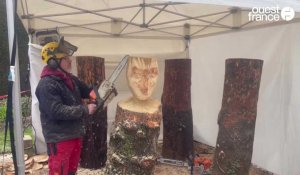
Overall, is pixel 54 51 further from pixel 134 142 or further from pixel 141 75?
pixel 134 142

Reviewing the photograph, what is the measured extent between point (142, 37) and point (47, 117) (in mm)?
3143

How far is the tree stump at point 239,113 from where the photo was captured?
3916 mm

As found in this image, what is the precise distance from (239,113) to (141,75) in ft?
3.98

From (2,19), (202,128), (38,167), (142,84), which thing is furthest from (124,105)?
(2,19)

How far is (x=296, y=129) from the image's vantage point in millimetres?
4094

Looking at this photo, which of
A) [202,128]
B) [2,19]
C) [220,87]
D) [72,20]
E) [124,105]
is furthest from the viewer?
[2,19]

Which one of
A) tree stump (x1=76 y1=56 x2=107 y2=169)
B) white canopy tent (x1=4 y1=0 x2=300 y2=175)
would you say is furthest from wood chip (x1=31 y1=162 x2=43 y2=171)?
white canopy tent (x1=4 y1=0 x2=300 y2=175)

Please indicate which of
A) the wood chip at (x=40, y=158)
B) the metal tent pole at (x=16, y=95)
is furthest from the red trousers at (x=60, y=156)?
the wood chip at (x=40, y=158)

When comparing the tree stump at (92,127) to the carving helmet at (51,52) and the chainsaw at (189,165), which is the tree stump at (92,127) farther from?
the carving helmet at (51,52)

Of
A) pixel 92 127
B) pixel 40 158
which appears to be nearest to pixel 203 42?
pixel 92 127

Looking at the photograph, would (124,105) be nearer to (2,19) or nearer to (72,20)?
(72,20)

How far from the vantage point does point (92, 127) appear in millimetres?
4707

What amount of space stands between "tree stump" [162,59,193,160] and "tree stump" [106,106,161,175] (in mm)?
1170

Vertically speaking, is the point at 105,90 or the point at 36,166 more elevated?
the point at 105,90
